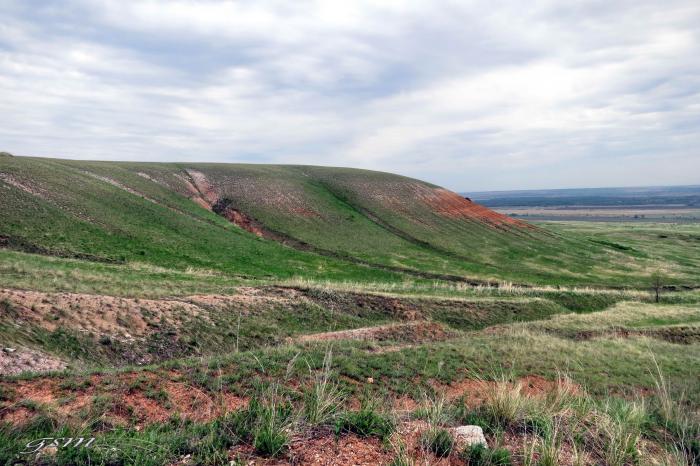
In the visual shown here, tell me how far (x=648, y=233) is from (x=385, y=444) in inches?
5257

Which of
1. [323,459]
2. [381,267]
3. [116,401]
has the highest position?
[323,459]

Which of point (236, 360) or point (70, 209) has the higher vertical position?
point (70, 209)

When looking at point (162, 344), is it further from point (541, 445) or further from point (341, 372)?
point (541, 445)

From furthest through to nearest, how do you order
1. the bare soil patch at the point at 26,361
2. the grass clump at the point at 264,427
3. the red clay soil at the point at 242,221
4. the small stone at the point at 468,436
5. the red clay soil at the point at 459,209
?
1. the red clay soil at the point at 459,209
2. the red clay soil at the point at 242,221
3. the bare soil patch at the point at 26,361
4. the small stone at the point at 468,436
5. the grass clump at the point at 264,427

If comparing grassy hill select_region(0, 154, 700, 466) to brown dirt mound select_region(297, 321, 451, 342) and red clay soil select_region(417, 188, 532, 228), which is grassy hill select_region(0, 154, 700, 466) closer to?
brown dirt mound select_region(297, 321, 451, 342)

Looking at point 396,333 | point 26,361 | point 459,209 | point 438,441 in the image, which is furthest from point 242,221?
point 438,441

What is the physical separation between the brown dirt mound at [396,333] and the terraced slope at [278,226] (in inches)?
729

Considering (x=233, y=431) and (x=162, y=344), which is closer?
(x=233, y=431)

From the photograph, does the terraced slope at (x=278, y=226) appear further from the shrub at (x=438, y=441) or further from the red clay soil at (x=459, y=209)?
the shrub at (x=438, y=441)

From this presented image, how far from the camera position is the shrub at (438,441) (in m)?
5.66

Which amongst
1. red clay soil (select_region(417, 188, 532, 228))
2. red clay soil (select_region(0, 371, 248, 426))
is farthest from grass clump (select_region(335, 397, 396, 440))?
red clay soil (select_region(417, 188, 532, 228))

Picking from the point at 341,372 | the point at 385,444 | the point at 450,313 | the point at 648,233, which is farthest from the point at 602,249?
the point at 385,444

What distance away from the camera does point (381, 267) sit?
171 feet


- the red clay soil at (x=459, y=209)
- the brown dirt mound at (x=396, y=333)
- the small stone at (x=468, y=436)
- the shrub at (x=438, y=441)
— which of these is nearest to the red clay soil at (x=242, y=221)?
the red clay soil at (x=459, y=209)
